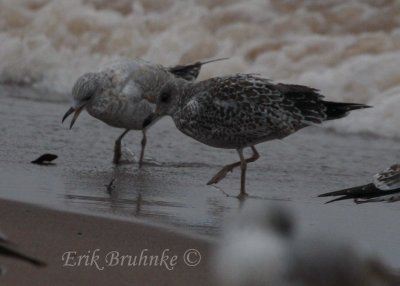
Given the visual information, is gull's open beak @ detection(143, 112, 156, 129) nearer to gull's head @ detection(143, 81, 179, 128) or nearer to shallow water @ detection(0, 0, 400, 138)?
gull's head @ detection(143, 81, 179, 128)

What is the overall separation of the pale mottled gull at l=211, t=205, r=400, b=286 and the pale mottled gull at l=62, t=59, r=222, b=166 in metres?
5.29

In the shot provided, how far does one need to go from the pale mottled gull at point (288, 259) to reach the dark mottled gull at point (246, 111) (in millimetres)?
4080

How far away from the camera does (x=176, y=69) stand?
948 cm

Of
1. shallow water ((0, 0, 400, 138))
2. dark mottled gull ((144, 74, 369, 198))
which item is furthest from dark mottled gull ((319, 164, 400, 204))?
shallow water ((0, 0, 400, 138))

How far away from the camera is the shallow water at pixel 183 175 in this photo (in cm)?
654

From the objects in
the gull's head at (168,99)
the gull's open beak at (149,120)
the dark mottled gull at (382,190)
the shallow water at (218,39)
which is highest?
the shallow water at (218,39)

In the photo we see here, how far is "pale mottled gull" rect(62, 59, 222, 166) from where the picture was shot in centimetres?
888

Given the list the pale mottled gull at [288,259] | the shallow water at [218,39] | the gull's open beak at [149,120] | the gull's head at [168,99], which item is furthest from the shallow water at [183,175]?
the pale mottled gull at [288,259]

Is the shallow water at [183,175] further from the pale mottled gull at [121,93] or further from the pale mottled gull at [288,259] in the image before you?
the pale mottled gull at [288,259]

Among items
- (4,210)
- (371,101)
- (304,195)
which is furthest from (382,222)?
(371,101)

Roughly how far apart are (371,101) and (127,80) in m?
2.91

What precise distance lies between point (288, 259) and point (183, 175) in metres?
4.69

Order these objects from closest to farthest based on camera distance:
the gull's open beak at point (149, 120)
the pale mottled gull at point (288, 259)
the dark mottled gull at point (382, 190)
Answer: the pale mottled gull at point (288, 259) → the dark mottled gull at point (382, 190) → the gull's open beak at point (149, 120)

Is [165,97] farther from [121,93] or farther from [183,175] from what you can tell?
[121,93]
